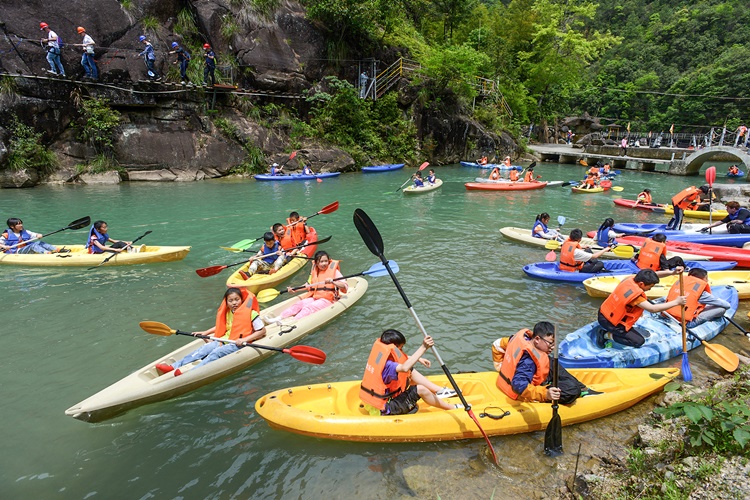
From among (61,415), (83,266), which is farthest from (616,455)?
(83,266)

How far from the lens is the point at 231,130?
22.8 m

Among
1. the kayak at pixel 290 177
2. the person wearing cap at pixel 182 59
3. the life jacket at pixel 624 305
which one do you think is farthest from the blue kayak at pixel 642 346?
the person wearing cap at pixel 182 59

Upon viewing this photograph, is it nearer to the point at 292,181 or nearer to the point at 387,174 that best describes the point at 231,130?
the point at 292,181

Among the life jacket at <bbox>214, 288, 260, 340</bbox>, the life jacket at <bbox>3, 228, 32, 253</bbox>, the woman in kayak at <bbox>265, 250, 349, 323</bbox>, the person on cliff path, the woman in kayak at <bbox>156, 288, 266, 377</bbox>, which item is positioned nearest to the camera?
the woman in kayak at <bbox>156, 288, 266, 377</bbox>

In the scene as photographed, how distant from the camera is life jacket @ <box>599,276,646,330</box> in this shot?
17.5 feet

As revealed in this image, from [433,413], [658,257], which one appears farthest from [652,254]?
[433,413]

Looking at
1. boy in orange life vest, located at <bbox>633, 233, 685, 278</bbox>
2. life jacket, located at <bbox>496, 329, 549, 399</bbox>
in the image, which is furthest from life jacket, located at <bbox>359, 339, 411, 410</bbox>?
boy in orange life vest, located at <bbox>633, 233, 685, 278</bbox>

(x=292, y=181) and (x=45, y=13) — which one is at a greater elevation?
(x=45, y=13)

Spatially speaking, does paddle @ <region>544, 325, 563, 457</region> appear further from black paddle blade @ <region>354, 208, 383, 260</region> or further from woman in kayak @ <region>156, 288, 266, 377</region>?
woman in kayak @ <region>156, 288, 266, 377</region>

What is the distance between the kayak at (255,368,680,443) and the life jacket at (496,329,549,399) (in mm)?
146

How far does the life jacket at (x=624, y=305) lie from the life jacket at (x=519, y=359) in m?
1.80

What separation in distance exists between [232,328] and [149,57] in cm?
1989

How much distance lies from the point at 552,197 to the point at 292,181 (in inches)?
494

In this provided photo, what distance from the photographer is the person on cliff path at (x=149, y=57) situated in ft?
65.5
